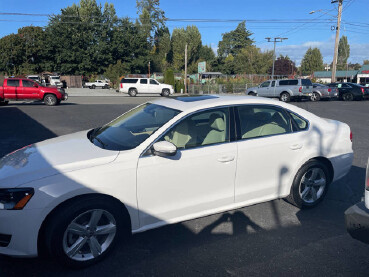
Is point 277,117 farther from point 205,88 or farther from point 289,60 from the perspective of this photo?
point 289,60

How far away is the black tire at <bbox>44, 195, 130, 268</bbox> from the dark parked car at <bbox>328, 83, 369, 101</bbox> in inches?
1078

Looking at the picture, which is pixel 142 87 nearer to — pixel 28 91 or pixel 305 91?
pixel 28 91

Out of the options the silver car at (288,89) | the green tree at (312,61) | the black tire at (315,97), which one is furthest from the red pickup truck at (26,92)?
the green tree at (312,61)

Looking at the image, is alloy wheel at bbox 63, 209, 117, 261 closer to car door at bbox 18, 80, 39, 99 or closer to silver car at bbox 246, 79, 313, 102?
car door at bbox 18, 80, 39, 99

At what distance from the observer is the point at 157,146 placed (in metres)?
3.03

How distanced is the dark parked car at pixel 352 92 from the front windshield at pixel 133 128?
26132mm

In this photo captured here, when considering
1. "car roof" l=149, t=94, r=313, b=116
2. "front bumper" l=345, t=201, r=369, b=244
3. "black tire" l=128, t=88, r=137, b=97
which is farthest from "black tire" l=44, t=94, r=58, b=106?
"front bumper" l=345, t=201, r=369, b=244

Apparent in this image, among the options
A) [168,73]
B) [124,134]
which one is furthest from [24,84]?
[168,73]

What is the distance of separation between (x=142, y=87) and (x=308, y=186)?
95.3 ft

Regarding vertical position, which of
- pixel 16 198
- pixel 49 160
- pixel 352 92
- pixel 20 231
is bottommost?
pixel 20 231

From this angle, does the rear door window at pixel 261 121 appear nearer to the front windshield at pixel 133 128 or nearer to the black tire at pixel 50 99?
the front windshield at pixel 133 128

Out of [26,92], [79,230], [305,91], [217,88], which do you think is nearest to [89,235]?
[79,230]

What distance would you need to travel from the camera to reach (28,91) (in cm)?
1927

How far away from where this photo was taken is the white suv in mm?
32031
